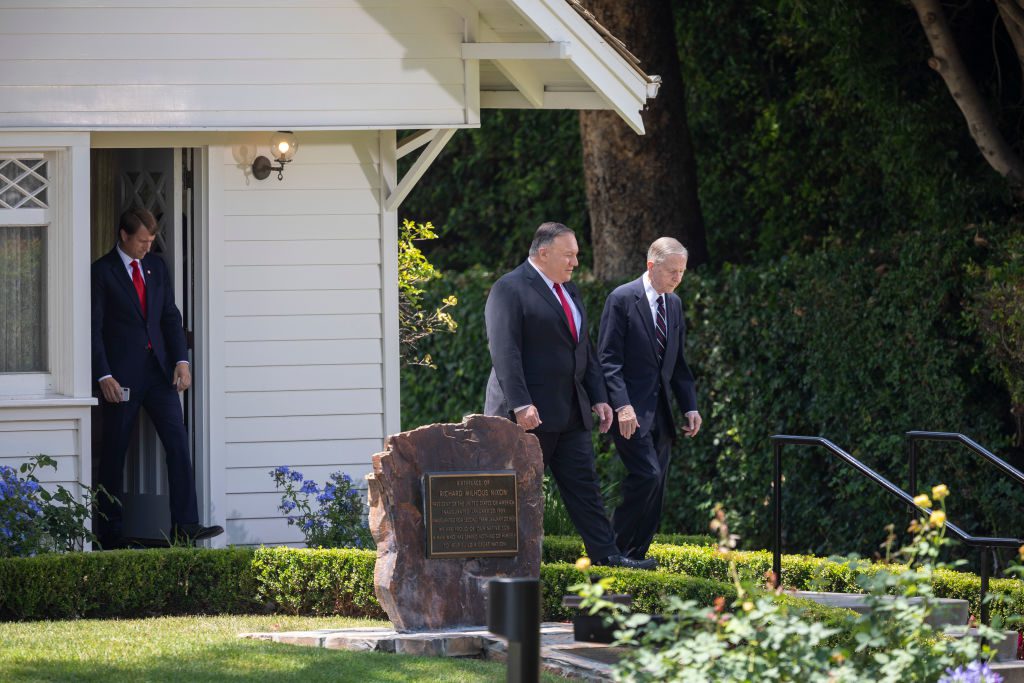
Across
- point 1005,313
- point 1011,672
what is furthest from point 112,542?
point 1005,313

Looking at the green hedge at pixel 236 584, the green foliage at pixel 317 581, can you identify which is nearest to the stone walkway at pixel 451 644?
the green hedge at pixel 236 584

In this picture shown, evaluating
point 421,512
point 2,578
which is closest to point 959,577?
point 421,512

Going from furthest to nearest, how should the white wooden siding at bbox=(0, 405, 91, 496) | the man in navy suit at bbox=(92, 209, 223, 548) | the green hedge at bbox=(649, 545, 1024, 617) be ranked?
the man in navy suit at bbox=(92, 209, 223, 548) → the white wooden siding at bbox=(0, 405, 91, 496) → the green hedge at bbox=(649, 545, 1024, 617)

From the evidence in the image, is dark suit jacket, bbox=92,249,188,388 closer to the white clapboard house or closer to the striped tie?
the white clapboard house

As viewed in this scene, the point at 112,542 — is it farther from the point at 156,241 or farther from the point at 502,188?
the point at 502,188

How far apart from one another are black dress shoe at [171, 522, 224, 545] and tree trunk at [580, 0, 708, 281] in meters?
6.28

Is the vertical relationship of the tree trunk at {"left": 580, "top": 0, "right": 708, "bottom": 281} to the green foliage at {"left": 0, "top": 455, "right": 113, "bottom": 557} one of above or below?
above

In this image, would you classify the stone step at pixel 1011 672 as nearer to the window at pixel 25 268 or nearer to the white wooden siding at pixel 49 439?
the white wooden siding at pixel 49 439

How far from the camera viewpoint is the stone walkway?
8.54m

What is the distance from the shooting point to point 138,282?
1184cm

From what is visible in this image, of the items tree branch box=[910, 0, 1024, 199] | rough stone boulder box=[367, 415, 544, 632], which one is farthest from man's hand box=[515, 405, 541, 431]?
tree branch box=[910, 0, 1024, 199]

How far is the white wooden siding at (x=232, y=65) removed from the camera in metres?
11.2

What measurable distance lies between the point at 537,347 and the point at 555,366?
0.16 metres

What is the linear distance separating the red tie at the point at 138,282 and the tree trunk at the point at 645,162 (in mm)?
6076
